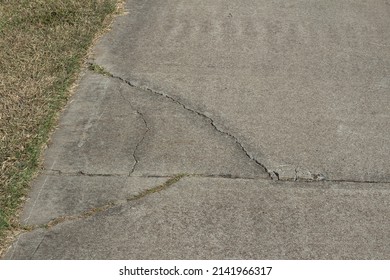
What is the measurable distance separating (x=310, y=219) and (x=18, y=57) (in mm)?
3602

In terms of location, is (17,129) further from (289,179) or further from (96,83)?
(289,179)

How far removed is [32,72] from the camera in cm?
639

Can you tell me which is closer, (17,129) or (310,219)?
(310,219)

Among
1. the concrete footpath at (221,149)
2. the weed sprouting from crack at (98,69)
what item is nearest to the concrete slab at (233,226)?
the concrete footpath at (221,149)

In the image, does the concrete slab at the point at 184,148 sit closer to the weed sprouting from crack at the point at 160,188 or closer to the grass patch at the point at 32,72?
the weed sprouting from crack at the point at 160,188

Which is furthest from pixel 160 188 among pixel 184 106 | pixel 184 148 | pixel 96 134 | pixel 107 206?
pixel 184 106

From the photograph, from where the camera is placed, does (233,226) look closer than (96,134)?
Yes

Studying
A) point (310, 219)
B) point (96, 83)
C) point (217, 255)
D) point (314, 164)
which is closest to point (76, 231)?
point (217, 255)

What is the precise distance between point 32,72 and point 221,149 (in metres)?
2.15

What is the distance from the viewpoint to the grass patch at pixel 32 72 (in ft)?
16.1

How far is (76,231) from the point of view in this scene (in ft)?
14.5

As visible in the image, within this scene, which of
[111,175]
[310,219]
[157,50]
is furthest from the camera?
[157,50]

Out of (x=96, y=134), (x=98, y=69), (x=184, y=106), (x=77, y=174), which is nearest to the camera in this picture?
(x=77, y=174)

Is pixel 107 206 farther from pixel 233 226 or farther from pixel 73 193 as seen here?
pixel 233 226
